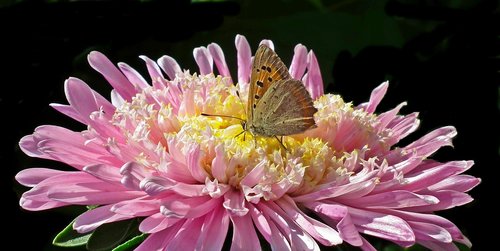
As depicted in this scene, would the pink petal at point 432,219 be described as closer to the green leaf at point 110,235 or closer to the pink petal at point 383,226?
Result: the pink petal at point 383,226

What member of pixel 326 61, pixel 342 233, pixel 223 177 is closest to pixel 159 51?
pixel 326 61

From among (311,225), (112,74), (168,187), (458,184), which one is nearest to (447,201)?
(458,184)

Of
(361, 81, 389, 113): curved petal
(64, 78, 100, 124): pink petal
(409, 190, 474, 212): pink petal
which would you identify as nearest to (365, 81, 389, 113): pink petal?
(361, 81, 389, 113): curved petal

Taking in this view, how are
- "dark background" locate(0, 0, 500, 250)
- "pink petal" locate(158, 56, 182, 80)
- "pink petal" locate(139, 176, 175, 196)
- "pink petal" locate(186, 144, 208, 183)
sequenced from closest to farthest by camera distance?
"pink petal" locate(139, 176, 175, 196), "pink petal" locate(186, 144, 208, 183), "pink petal" locate(158, 56, 182, 80), "dark background" locate(0, 0, 500, 250)

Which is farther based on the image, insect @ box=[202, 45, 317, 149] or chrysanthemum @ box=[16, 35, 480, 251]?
insect @ box=[202, 45, 317, 149]

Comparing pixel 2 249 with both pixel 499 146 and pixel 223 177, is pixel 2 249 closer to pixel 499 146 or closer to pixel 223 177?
pixel 223 177

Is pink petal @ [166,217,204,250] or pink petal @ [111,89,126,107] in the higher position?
pink petal @ [111,89,126,107]

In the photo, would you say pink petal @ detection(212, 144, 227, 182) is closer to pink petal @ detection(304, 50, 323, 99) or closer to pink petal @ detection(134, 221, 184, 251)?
pink petal @ detection(134, 221, 184, 251)
